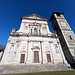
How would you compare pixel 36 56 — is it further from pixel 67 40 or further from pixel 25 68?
pixel 67 40

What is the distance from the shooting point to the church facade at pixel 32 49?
11.8m

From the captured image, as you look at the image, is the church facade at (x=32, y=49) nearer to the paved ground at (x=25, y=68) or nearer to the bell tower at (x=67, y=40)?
the paved ground at (x=25, y=68)

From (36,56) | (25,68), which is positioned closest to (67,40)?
(36,56)

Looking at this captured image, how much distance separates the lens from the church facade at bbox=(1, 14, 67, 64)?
38.7 feet

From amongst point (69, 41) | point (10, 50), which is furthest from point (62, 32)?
point (10, 50)

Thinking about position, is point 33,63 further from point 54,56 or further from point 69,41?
point 69,41

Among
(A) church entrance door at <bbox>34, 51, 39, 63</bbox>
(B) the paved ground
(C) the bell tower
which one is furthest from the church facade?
(C) the bell tower

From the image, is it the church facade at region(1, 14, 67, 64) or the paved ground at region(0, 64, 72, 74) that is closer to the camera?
the paved ground at region(0, 64, 72, 74)

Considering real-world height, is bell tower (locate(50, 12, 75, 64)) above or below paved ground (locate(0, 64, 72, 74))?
above

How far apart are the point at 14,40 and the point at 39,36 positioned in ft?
18.5

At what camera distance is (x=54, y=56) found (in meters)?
12.8

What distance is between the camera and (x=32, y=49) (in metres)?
13.3

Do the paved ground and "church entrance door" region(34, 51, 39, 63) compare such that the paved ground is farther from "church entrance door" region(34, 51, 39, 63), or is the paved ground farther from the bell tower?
the bell tower

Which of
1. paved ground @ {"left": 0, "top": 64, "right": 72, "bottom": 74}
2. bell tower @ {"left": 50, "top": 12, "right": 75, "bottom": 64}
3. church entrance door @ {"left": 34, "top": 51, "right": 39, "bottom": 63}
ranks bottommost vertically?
paved ground @ {"left": 0, "top": 64, "right": 72, "bottom": 74}
